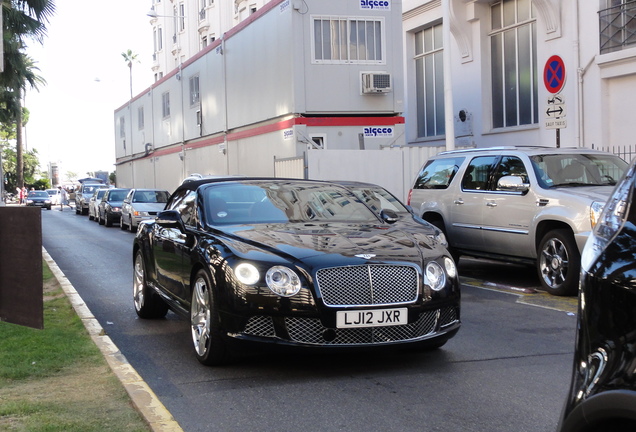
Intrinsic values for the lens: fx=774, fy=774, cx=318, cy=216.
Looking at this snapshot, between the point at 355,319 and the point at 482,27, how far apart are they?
17.6 meters

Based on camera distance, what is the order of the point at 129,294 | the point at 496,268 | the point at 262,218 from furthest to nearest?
the point at 496,268
the point at 129,294
the point at 262,218

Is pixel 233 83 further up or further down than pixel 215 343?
further up

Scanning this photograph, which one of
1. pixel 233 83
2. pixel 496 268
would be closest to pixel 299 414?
pixel 496 268

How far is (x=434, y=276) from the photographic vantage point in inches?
239

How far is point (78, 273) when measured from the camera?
542 inches

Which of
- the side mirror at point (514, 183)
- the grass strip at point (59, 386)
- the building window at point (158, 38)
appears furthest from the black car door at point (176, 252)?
the building window at point (158, 38)

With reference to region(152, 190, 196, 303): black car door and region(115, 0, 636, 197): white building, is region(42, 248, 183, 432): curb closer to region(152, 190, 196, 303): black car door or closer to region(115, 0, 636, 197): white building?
region(152, 190, 196, 303): black car door

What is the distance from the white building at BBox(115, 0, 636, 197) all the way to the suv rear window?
203 cm

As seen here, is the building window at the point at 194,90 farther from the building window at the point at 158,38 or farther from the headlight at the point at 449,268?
the building window at the point at 158,38

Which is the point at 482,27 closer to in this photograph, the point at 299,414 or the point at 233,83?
the point at 233,83

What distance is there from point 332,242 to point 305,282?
0.59 metres

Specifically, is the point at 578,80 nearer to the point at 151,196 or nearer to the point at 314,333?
the point at 314,333

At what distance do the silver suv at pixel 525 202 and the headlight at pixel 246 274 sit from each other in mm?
5027

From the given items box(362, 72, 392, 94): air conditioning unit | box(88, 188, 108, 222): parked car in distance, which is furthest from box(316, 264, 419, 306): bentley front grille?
box(88, 188, 108, 222): parked car in distance
